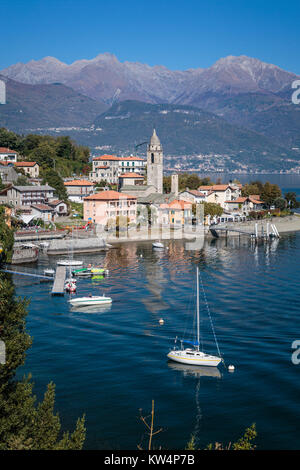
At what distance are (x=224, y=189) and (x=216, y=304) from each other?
61.8 meters

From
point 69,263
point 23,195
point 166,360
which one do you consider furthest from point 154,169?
point 166,360

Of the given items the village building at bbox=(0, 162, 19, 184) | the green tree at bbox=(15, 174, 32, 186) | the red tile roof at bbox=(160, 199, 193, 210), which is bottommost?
the red tile roof at bbox=(160, 199, 193, 210)

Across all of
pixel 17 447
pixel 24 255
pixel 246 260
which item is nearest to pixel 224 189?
pixel 246 260

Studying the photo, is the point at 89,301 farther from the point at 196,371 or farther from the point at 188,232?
the point at 188,232

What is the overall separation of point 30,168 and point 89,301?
52.2 meters

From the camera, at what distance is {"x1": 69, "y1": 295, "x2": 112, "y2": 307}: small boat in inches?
1385

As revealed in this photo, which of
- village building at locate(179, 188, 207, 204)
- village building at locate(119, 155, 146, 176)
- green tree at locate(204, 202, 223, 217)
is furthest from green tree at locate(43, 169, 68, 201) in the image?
village building at locate(119, 155, 146, 176)

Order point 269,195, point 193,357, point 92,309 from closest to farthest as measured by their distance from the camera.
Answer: point 193,357 < point 92,309 < point 269,195

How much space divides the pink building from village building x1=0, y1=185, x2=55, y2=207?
577 cm

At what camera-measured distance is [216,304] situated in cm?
3525

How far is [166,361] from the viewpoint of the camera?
25.3m

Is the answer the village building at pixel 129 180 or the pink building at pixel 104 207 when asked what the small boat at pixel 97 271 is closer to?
the pink building at pixel 104 207

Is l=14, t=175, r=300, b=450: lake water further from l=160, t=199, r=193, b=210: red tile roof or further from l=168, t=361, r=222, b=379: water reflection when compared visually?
l=160, t=199, r=193, b=210: red tile roof

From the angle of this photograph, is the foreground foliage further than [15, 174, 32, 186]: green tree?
No
